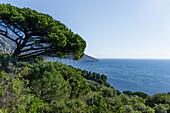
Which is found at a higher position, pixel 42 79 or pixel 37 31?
pixel 37 31

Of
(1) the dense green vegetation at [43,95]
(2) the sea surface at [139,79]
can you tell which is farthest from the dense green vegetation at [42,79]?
(2) the sea surface at [139,79]

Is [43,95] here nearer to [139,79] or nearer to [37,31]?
[37,31]

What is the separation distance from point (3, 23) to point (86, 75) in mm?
40523

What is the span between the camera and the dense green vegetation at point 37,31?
6285 mm

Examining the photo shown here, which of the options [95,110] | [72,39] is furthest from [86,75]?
[95,110]

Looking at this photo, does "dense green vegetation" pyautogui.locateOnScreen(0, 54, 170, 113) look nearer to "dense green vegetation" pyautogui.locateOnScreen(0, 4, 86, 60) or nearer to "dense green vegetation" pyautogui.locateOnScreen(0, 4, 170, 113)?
"dense green vegetation" pyautogui.locateOnScreen(0, 4, 170, 113)

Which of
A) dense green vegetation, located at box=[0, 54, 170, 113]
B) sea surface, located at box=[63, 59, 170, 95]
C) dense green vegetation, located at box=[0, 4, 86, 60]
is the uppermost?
dense green vegetation, located at box=[0, 4, 86, 60]

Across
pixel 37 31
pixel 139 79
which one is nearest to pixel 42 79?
pixel 37 31

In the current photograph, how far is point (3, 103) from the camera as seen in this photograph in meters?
2.51

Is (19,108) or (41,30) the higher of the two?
(41,30)

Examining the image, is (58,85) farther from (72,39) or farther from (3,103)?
(72,39)

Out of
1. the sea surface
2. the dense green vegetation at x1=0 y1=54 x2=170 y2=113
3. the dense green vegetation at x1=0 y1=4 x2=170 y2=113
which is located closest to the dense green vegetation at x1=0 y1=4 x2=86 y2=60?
the dense green vegetation at x1=0 y1=4 x2=170 y2=113

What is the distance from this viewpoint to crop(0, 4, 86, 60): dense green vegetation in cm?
629

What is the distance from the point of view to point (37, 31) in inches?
287
